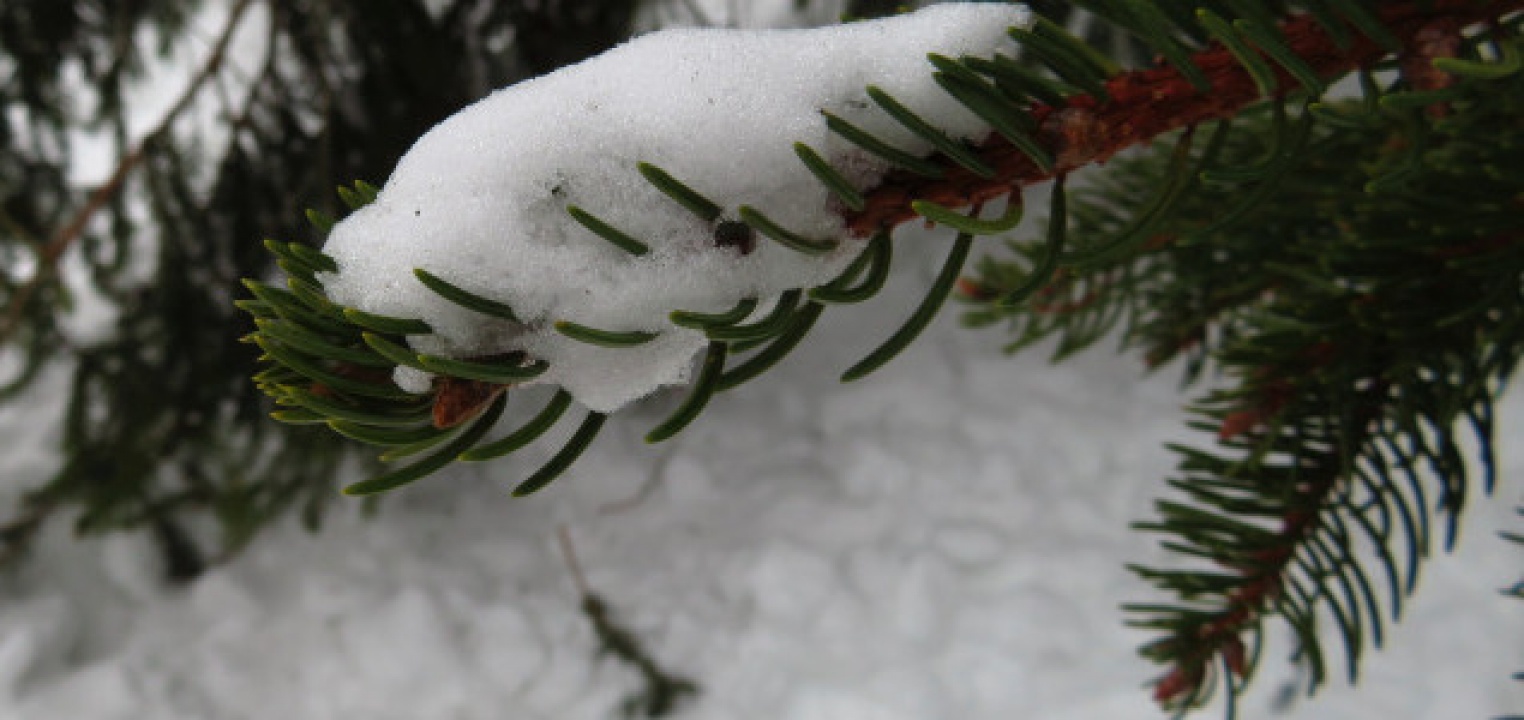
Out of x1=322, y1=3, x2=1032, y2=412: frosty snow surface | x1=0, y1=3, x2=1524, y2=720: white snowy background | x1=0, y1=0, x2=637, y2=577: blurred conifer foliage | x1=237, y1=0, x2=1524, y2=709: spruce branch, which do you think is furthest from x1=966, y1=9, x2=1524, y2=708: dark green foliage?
x1=0, y1=0, x2=637, y2=577: blurred conifer foliage

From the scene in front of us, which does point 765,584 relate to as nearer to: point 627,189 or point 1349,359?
point 1349,359

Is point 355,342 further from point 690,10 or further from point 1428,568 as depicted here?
point 1428,568

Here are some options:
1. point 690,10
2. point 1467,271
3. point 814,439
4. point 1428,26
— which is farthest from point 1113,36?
point 1428,26

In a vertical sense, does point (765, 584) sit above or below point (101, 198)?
below

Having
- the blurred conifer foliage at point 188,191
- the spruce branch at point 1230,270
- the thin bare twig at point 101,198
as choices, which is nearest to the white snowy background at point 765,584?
the blurred conifer foliage at point 188,191

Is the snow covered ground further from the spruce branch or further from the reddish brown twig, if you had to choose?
the reddish brown twig

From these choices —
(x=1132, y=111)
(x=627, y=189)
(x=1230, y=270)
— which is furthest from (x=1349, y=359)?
(x=627, y=189)
